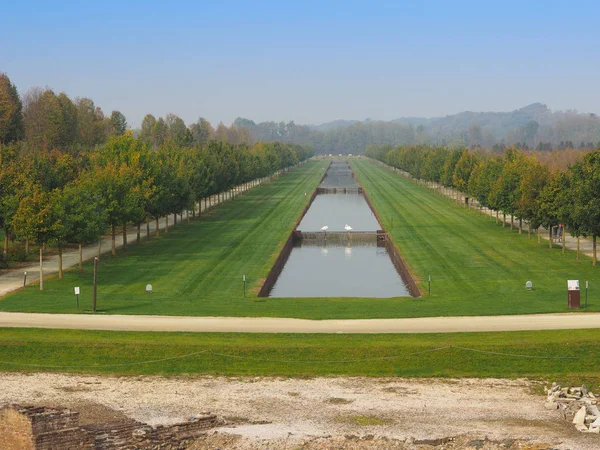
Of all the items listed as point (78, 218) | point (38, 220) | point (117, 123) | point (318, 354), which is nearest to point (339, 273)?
point (78, 218)

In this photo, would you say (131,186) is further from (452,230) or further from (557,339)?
(557,339)

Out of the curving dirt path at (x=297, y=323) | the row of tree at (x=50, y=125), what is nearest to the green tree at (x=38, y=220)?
the curving dirt path at (x=297, y=323)

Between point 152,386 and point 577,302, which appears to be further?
point 577,302

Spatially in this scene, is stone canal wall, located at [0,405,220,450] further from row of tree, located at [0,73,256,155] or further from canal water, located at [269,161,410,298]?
row of tree, located at [0,73,256,155]

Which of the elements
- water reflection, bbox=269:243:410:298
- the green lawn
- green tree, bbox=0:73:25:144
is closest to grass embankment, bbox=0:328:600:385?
the green lawn

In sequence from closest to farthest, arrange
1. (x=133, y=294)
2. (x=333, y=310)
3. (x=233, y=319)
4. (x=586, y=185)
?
(x=233, y=319)
(x=333, y=310)
(x=133, y=294)
(x=586, y=185)

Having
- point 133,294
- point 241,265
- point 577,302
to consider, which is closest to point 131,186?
point 241,265

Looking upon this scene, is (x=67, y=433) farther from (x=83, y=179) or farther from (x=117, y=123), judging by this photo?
(x=117, y=123)
